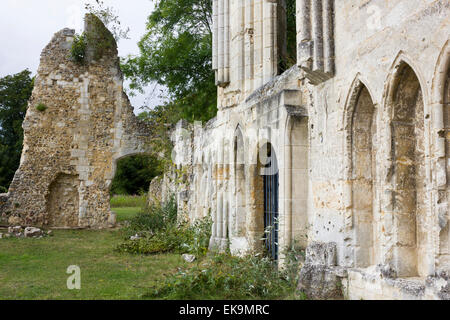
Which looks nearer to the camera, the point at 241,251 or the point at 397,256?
the point at 397,256

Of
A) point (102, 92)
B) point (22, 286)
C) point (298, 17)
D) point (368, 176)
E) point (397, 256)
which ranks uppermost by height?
point (102, 92)

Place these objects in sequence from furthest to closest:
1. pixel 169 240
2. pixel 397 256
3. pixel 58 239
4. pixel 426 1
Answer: pixel 58 239 < pixel 169 240 < pixel 397 256 < pixel 426 1

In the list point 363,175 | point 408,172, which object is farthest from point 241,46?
point 408,172

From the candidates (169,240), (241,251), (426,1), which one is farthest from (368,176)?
(169,240)

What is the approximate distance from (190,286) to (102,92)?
12.3 metres

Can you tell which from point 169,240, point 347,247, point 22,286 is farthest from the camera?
point 169,240

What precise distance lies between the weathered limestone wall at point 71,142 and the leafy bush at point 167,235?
340 cm

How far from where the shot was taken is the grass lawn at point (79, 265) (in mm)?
5719

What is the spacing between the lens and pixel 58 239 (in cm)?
1193

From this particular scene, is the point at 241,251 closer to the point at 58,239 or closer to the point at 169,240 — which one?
the point at 169,240

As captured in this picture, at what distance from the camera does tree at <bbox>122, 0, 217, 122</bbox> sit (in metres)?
16.3

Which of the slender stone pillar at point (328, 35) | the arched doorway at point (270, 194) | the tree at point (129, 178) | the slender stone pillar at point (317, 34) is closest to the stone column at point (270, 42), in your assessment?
the arched doorway at point (270, 194)

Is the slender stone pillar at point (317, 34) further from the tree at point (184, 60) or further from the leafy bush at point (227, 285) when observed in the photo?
Answer: the tree at point (184, 60)

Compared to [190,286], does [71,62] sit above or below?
above
